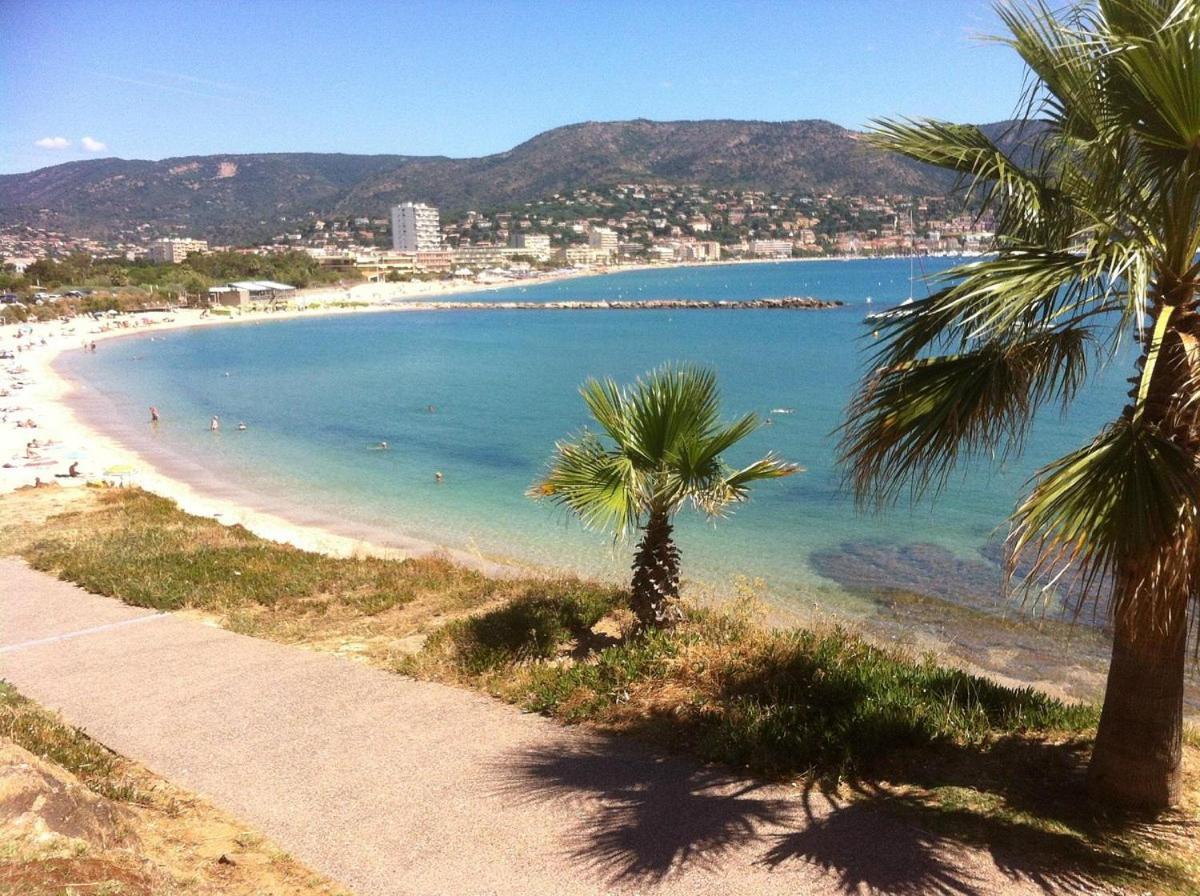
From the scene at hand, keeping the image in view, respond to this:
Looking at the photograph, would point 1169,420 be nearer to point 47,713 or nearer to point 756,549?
point 47,713

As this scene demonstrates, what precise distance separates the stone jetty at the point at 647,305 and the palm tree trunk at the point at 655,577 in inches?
3661

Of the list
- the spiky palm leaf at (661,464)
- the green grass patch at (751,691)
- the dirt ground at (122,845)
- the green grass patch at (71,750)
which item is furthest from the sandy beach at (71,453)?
the dirt ground at (122,845)

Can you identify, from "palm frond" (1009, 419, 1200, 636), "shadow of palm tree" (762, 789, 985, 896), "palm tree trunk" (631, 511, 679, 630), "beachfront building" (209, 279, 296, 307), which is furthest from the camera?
"beachfront building" (209, 279, 296, 307)

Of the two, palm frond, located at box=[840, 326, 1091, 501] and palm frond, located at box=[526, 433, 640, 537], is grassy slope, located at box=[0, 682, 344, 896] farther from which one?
palm frond, located at box=[840, 326, 1091, 501]

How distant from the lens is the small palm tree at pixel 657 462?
656 cm

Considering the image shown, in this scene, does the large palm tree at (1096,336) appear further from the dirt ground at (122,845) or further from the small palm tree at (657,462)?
the dirt ground at (122,845)

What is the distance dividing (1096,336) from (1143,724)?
188cm

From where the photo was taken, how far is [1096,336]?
4555 millimetres

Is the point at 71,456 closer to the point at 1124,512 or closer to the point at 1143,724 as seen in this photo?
the point at 1143,724

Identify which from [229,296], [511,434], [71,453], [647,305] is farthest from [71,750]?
[229,296]

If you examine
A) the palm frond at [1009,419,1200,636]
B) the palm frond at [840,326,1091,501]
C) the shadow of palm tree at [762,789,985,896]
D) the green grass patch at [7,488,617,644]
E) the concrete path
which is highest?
the palm frond at [840,326,1091,501]

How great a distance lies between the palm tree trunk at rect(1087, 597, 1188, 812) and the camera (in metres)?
4.23

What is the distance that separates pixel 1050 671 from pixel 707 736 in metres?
7.07

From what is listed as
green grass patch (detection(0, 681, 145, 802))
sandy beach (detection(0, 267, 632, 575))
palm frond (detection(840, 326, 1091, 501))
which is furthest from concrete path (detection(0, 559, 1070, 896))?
sandy beach (detection(0, 267, 632, 575))
